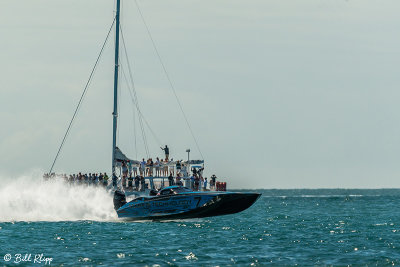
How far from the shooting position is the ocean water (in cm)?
3081

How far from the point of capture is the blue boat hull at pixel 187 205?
47.9m

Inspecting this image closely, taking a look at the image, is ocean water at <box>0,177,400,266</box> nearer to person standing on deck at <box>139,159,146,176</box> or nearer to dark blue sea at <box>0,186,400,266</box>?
dark blue sea at <box>0,186,400,266</box>

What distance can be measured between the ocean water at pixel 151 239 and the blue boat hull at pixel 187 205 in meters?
0.79

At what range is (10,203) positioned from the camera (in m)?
59.1

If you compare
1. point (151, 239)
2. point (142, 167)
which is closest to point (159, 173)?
point (142, 167)

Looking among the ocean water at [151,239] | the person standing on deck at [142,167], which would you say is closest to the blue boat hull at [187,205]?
the ocean water at [151,239]

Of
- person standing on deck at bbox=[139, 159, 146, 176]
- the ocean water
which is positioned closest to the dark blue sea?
the ocean water

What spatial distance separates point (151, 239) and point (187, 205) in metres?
9.38

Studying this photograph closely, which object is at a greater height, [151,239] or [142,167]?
[142,167]

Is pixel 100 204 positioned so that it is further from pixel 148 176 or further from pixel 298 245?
pixel 298 245

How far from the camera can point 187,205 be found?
47969mm

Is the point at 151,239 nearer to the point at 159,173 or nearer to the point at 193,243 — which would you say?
the point at 193,243

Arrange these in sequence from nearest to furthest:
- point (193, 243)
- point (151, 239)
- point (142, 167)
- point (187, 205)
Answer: point (193, 243) → point (151, 239) → point (187, 205) → point (142, 167)

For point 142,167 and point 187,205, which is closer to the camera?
point 187,205
